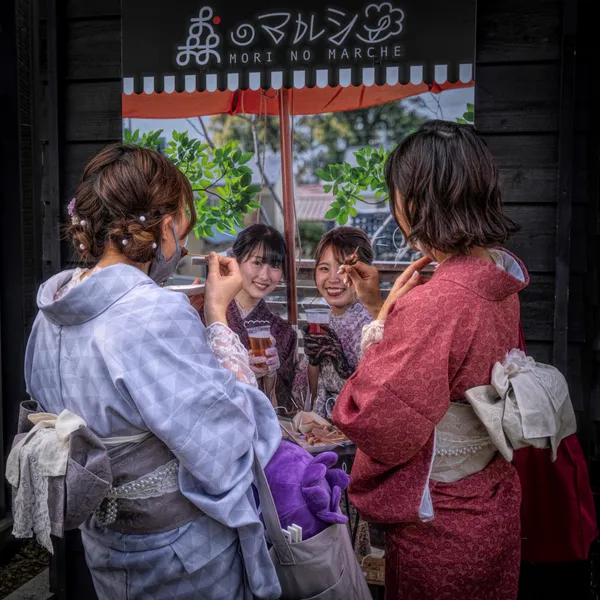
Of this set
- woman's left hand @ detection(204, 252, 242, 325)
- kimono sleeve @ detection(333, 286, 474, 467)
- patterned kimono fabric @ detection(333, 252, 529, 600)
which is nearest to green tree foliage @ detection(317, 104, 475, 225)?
woman's left hand @ detection(204, 252, 242, 325)

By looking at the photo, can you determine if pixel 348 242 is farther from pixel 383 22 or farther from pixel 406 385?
pixel 406 385

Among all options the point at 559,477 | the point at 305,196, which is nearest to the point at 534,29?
the point at 305,196

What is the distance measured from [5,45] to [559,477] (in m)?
3.62

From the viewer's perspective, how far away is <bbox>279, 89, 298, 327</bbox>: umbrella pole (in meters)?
2.91

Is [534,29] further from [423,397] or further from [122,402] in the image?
[122,402]

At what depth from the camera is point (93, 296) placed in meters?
1.83

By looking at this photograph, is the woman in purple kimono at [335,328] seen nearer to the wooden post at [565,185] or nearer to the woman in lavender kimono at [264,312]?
the woman in lavender kimono at [264,312]

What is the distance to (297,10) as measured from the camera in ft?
9.42

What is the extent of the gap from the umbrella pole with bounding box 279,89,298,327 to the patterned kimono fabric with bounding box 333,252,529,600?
94 cm

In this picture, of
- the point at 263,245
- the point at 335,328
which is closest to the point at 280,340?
the point at 335,328

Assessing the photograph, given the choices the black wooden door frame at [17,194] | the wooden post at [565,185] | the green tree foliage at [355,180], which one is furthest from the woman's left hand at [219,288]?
the black wooden door frame at [17,194]

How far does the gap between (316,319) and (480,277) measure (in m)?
1.07

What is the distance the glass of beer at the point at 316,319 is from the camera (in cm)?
296

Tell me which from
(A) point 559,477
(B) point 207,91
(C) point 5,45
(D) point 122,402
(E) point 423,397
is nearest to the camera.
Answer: (D) point 122,402
